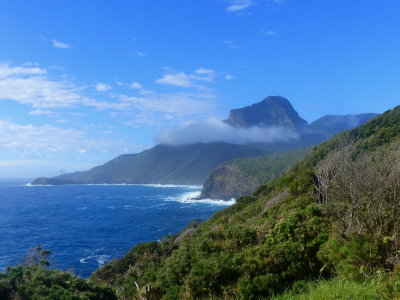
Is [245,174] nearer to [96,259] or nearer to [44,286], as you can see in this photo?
[96,259]

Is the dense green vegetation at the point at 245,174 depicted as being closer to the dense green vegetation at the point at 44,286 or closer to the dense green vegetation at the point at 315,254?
the dense green vegetation at the point at 315,254

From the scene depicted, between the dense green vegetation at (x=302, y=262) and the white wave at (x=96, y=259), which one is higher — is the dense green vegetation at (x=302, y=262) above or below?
above

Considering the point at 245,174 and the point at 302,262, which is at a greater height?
the point at 302,262

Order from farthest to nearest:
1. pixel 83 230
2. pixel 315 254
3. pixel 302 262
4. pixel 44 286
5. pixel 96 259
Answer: pixel 83 230 → pixel 96 259 → pixel 44 286 → pixel 315 254 → pixel 302 262

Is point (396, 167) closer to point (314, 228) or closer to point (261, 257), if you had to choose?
point (314, 228)

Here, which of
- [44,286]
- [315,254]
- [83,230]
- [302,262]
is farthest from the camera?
[83,230]

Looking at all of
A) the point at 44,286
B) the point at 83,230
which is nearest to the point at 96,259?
the point at 83,230

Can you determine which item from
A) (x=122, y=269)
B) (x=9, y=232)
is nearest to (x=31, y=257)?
(x=122, y=269)

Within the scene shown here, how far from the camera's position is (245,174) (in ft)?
481

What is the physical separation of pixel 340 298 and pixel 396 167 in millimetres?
5353

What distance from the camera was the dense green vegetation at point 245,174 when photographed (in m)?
137

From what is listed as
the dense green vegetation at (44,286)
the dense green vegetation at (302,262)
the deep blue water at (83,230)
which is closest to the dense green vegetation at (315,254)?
the dense green vegetation at (302,262)

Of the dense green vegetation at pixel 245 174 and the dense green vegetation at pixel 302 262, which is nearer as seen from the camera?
the dense green vegetation at pixel 302 262

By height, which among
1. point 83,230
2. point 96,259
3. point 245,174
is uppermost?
point 245,174
